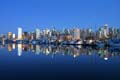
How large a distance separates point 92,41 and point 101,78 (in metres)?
122

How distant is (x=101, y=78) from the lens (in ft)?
69.1

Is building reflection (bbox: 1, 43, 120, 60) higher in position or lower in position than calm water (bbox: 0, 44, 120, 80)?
lower

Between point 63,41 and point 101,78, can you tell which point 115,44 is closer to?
point 63,41

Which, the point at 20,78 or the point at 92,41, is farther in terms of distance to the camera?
the point at 92,41

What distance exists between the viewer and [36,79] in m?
19.9

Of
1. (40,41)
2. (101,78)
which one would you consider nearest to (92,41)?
(40,41)

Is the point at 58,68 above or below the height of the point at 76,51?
above

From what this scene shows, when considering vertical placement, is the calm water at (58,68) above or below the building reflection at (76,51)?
above

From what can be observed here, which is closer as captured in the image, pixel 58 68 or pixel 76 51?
pixel 58 68

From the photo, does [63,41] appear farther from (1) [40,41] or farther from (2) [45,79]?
(2) [45,79]

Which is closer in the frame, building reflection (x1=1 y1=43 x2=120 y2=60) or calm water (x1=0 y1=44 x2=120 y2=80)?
calm water (x1=0 y1=44 x2=120 y2=80)

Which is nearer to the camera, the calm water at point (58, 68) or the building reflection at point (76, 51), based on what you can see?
the calm water at point (58, 68)

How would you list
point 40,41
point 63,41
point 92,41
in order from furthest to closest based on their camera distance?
point 40,41, point 63,41, point 92,41

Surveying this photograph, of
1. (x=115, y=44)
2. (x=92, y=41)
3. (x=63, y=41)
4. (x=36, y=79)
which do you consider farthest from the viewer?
(x=63, y=41)
